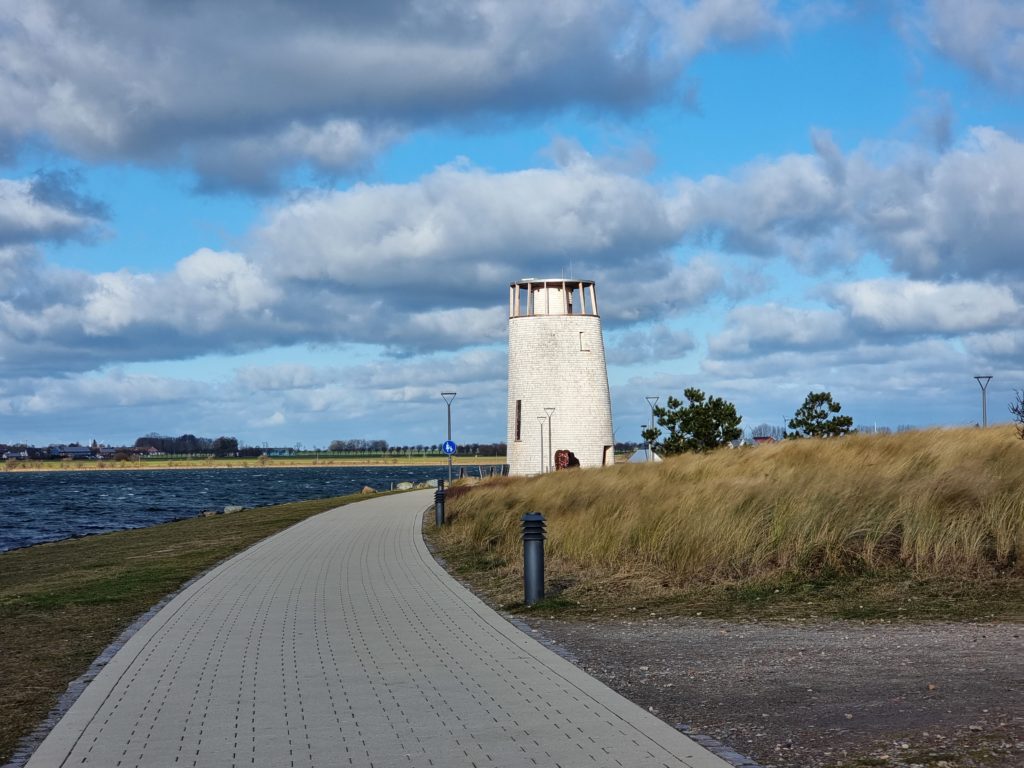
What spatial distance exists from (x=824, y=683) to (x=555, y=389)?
4273cm

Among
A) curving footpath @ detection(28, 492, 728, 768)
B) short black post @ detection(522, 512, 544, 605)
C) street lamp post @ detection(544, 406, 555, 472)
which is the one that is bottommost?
curving footpath @ detection(28, 492, 728, 768)

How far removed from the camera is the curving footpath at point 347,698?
6.32m

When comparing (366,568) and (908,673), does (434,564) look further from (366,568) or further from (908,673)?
(908,673)

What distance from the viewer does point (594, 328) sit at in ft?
170

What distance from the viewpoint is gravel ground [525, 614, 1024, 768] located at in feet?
20.6

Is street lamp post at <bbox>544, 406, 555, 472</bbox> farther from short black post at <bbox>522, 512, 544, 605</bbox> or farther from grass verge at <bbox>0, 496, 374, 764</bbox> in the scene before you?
short black post at <bbox>522, 512, 544, 605</bbox>

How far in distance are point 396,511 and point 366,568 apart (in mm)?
17286

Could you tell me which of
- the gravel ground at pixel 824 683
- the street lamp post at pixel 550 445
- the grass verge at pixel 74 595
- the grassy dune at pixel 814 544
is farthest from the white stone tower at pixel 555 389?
the gravel ground at pixel 824 683

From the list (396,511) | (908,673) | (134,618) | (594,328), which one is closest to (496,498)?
(396,511)

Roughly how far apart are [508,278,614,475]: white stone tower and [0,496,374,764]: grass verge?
21.8m

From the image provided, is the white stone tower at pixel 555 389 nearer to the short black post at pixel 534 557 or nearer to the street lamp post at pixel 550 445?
the street lamp post at pixel 550 445

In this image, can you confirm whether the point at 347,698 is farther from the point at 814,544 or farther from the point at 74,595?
the point at 74,595

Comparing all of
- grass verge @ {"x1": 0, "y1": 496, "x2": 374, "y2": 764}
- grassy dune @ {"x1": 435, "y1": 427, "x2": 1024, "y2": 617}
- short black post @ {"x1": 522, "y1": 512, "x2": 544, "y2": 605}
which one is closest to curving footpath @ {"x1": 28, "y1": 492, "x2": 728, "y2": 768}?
grass verge @ {"x1": 0, "y1": 496, "x2": 374, "y2": 764}

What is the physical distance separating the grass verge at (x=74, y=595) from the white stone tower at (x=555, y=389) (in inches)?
860
